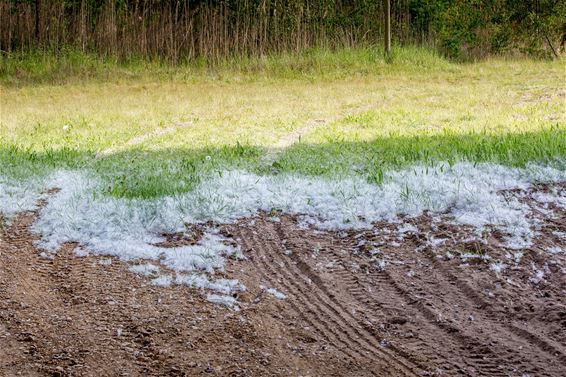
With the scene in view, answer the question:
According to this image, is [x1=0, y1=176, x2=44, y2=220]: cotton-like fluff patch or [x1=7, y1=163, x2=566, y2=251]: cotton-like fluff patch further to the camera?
[x1=0, y1=176, x2=44, y2=220]: cotton-like fluff patch

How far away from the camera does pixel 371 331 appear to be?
3789mm

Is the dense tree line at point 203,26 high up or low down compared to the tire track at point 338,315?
up

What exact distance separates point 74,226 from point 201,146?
9.84 feet

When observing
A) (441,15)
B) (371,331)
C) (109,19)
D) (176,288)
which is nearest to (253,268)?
(176,288)

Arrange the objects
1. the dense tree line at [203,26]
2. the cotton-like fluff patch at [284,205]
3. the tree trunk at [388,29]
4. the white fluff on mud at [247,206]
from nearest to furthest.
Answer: the white fluff on mud at [247,206]
the cotton-like fluff patch at [284,205]
the dense tree line at [203,26]
the tree trunk at [388,29]

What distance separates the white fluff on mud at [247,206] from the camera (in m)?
4.87

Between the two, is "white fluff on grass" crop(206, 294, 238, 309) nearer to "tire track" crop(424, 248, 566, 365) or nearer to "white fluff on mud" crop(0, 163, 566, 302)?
"white fluff on mud" crop(0, 163, 566, 302)

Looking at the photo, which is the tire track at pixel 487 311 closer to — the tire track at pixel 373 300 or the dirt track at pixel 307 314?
the dirt track at pixel 307 314

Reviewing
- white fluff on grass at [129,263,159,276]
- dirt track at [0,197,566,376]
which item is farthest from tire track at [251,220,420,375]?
white fluff on grass at [129,263,159,276]

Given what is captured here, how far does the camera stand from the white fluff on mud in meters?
4.87

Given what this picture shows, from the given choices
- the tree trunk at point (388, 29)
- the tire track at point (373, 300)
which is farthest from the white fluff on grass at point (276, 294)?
the tree trunk at point (388, 29)

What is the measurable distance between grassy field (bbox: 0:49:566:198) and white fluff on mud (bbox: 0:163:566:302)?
10.1 inches

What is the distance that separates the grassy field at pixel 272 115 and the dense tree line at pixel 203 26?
2.35 ft

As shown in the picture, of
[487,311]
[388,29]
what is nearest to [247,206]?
[487,311]
